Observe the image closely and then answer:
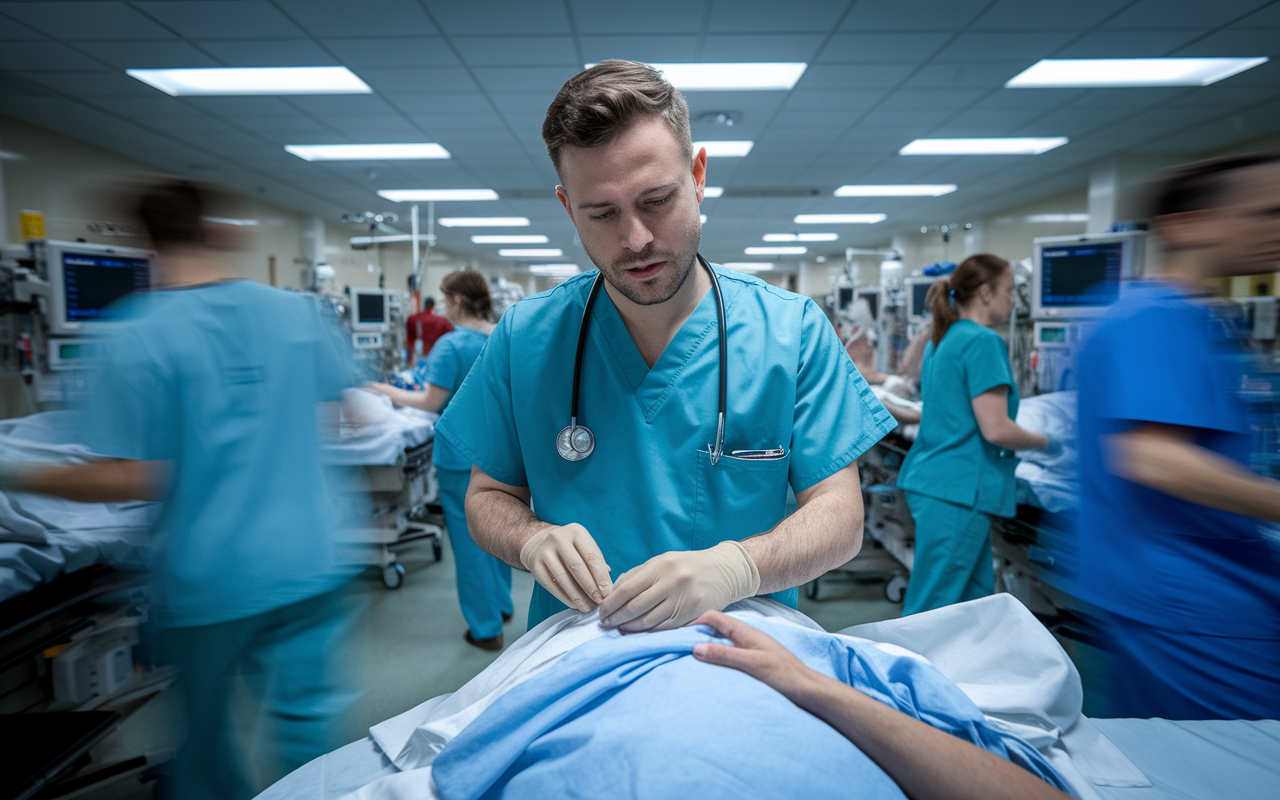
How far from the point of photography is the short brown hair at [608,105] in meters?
0.90

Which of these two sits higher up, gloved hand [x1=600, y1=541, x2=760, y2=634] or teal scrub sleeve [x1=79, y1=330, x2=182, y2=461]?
teal scrub sleeve [x1=79, y1=330, x2=182, y2=461]

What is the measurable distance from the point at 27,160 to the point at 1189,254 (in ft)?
22.0

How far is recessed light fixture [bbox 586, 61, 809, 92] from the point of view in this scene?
3967 millimetres

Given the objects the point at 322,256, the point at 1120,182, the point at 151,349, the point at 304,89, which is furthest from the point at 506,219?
the point at 151,349

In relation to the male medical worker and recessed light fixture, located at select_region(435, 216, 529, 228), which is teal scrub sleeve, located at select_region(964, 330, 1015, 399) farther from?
recessed light fixture, located at select_region(435, 216, 529, 228)

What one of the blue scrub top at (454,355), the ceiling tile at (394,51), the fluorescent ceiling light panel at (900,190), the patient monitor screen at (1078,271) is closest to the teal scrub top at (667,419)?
the blue scrub top at (454,355)

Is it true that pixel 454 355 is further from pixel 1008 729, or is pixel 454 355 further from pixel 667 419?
pixel 1008 729

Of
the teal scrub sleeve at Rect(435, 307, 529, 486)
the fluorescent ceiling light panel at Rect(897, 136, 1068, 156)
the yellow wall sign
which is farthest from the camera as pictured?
the fluorescent ceiling light panel at Rect(897, 136, 1068, 156)

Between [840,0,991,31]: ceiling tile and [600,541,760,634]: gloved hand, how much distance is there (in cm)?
322

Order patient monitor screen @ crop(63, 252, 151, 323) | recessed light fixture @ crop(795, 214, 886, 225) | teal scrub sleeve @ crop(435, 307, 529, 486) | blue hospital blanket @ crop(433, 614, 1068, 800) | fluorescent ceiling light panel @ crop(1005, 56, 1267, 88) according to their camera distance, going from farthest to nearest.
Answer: recessed light fixture @ crop(795, 214, 886, 225), fluorescent ceiling light panel @ crop(1005, 56, 1267, 88), patient monitor screen @ crop(63, 252, 151, 323), teal scrub sleeve @ crop(435, 307, 529, 486), blue hospital blanket @ crop(433, 614, 1068, 800)

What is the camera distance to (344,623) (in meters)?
1.37

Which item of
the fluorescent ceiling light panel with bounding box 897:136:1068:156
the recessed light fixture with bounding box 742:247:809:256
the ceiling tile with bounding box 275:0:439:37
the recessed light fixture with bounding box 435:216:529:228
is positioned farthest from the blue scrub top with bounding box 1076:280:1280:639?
the recessed light fixture with bounding box 742:247:809:256

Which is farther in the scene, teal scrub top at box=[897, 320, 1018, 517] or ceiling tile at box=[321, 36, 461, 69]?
ceiling tile at box=[321, 36, 461, 69]

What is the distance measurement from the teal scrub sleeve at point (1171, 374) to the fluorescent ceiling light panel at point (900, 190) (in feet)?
21.5
